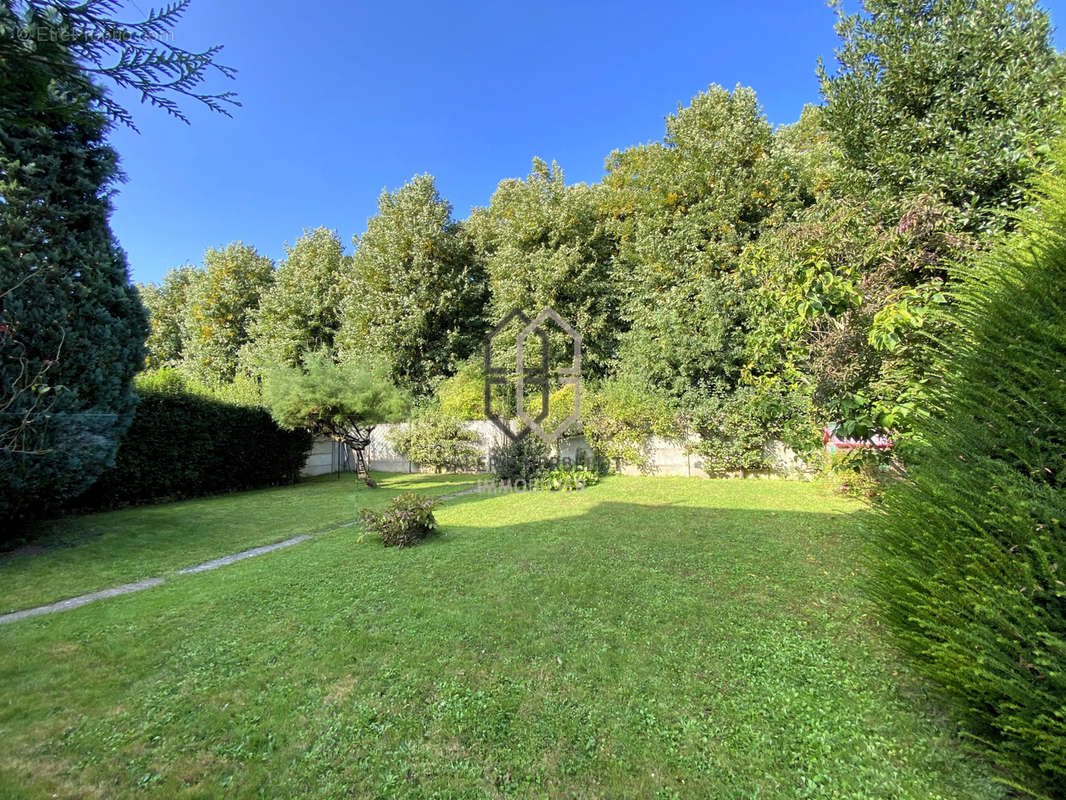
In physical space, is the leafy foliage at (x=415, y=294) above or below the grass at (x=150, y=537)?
above

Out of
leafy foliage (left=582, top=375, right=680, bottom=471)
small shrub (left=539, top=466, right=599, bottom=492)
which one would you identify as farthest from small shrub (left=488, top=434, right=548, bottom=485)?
leafy foliage (left=582, top=375, right=680, bottom=471)

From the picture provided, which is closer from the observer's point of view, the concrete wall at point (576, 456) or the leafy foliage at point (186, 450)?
the leafy foliage at point (186, 450)

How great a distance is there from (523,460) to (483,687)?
24.0 feet

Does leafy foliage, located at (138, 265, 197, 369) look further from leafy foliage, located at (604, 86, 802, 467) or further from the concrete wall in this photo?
leafy foliage, located at (604, 86, 802, 467)

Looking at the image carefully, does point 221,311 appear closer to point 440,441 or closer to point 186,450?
point 186,450

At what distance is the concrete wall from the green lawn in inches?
249

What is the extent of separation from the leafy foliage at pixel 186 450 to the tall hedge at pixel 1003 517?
9525mm

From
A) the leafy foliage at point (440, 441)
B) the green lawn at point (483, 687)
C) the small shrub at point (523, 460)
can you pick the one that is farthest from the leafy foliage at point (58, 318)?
the leafy foliage at point (440, 441)

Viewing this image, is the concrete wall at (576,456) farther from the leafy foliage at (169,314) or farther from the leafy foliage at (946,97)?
the leafy foliage at (169,314)

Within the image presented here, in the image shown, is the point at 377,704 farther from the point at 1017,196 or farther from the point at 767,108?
the point at 767,108

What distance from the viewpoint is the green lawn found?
1.64 m

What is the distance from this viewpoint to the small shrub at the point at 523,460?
9.42 metres

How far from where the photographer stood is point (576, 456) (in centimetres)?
1125

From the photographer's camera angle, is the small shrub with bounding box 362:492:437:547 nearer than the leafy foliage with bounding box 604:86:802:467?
Yes
